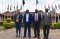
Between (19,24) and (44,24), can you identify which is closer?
(44,24)

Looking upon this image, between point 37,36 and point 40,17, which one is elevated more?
point 40,17

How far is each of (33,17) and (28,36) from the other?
51.1 inches

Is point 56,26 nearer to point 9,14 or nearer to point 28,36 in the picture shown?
point 28,36

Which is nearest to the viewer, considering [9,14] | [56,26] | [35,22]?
[35,22]

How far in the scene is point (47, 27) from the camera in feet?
49.2

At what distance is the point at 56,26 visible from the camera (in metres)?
31.1

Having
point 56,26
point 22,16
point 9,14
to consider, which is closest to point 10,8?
point 9,14

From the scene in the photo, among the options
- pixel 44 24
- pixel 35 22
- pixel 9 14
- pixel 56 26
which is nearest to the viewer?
pixel 44 24

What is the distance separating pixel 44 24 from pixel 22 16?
2307 mm

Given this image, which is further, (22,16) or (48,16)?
(22,16)

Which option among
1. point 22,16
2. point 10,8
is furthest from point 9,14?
point 22,16

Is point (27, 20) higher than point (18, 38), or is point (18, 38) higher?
point (27, 20)

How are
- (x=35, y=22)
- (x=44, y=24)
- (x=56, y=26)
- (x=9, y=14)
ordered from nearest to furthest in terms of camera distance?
(x=44, y=24) → (x=35, y=22) → (x=56, y=26) → (x=9, y=14)

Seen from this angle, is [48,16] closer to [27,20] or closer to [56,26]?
[27,20]
